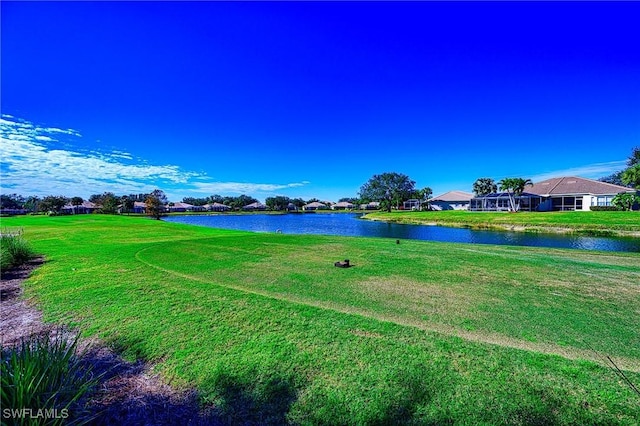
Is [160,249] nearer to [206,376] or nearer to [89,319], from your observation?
[89,319]

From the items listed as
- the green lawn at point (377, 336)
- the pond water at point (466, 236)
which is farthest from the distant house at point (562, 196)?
the green lawn at point (377, 336)

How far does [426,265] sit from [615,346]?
16.7 ft

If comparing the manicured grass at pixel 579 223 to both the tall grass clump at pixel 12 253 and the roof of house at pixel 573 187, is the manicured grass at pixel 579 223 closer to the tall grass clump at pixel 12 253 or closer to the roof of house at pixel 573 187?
the roof of house at pixel 573 187

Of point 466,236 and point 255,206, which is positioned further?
point 255,206

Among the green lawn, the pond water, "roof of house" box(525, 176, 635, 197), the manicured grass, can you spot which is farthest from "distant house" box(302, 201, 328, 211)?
the green lawn

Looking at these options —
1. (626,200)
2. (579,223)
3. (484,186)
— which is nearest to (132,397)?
(579,223)

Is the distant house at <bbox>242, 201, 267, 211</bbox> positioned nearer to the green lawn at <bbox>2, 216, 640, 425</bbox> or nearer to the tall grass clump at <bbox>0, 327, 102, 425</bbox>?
the green lawn at <bbox>2, 216, 640, 425</bbox>

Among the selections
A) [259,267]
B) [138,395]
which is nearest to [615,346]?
[138,395]

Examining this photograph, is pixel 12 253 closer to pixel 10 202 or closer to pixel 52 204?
pixel 52 204

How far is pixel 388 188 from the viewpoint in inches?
3342

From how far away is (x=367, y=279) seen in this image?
7.23 m

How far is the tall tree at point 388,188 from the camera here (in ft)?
278

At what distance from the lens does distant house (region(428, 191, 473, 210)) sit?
69.7 metres

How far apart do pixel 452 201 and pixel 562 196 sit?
26410 millimetres
